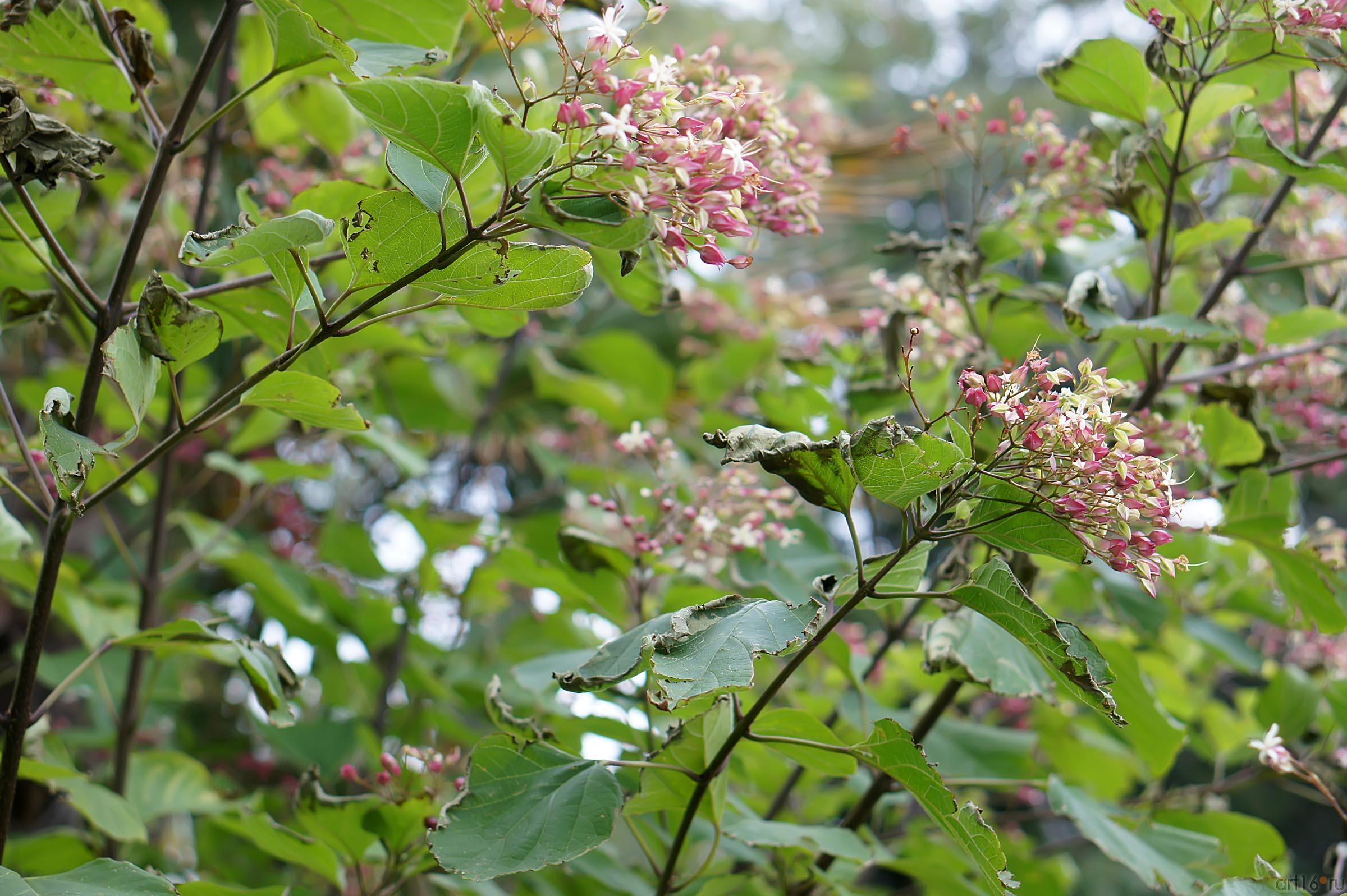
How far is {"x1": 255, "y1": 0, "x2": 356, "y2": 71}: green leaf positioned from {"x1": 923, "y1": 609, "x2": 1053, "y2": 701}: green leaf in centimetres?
108

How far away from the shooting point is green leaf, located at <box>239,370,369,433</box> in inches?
39.8

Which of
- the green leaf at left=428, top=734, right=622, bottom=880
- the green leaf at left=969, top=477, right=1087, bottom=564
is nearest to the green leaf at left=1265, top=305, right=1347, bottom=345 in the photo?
the green leaf at left=969, top=477, right=1087, bottom=564

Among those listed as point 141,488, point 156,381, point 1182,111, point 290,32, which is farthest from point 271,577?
point 1182,111

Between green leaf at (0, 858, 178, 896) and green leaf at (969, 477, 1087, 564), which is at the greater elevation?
green leaf at (969, 477, 1087, 564)

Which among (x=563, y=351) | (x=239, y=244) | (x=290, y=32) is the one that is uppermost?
(x=290, y=32)

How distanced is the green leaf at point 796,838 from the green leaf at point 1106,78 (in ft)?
3.94

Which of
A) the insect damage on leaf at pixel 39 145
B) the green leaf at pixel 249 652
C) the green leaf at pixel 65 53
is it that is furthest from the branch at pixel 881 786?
the green leaf at pixel 65 53

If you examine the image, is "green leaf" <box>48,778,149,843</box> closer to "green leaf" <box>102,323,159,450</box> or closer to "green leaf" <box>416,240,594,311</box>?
"green leaf" <box>102,323,159,450</box>

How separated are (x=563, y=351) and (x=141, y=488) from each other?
1526 millimetres

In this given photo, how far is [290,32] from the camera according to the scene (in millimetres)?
1040

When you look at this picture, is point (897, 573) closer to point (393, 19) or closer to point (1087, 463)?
point (1087, 463)

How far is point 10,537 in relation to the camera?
127 centimetres

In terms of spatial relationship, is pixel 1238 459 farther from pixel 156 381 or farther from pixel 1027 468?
pixel 156 381

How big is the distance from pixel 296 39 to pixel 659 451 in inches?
31.9
